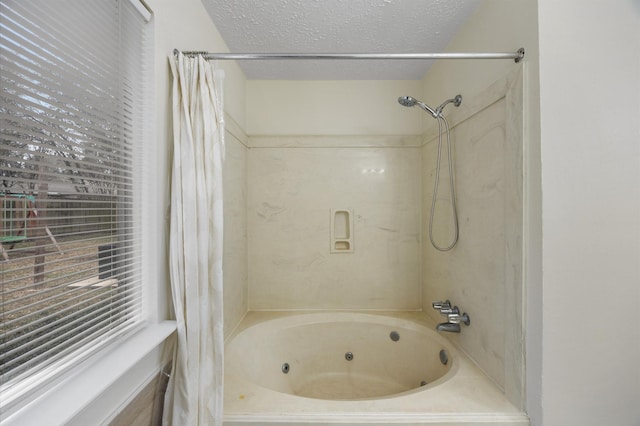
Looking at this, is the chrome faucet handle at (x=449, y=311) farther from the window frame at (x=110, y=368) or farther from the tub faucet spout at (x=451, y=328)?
the window frame at (x=110, y=368)

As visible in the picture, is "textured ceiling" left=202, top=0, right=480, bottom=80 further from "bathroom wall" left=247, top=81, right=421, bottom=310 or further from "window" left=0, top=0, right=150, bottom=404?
"window" left=0, top=0, right=150, bottom=404

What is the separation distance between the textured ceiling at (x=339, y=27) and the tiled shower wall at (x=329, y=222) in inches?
20.2

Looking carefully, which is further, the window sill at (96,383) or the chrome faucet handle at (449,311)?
the chrome faucet handle at (449,311)

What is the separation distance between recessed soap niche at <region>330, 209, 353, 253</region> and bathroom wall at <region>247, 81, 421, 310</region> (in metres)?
0.03

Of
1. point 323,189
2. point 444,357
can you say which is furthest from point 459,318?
point 323,189

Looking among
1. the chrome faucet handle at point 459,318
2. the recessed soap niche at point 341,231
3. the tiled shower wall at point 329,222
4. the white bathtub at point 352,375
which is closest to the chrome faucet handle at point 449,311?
the chrome faucet handle at point 459,318

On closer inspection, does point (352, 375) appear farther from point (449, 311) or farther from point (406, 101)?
point (406, 101)

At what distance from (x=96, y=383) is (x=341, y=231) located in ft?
5.68

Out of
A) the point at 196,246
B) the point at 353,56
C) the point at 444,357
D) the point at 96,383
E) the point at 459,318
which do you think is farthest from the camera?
the point at 444,357

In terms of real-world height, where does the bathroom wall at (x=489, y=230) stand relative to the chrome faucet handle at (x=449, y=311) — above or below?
Result: above

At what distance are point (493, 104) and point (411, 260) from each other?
4.17ft

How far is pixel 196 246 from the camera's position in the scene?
3.41 ft

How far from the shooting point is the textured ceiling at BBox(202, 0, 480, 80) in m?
1.43

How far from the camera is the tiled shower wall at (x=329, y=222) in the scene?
221 cm
